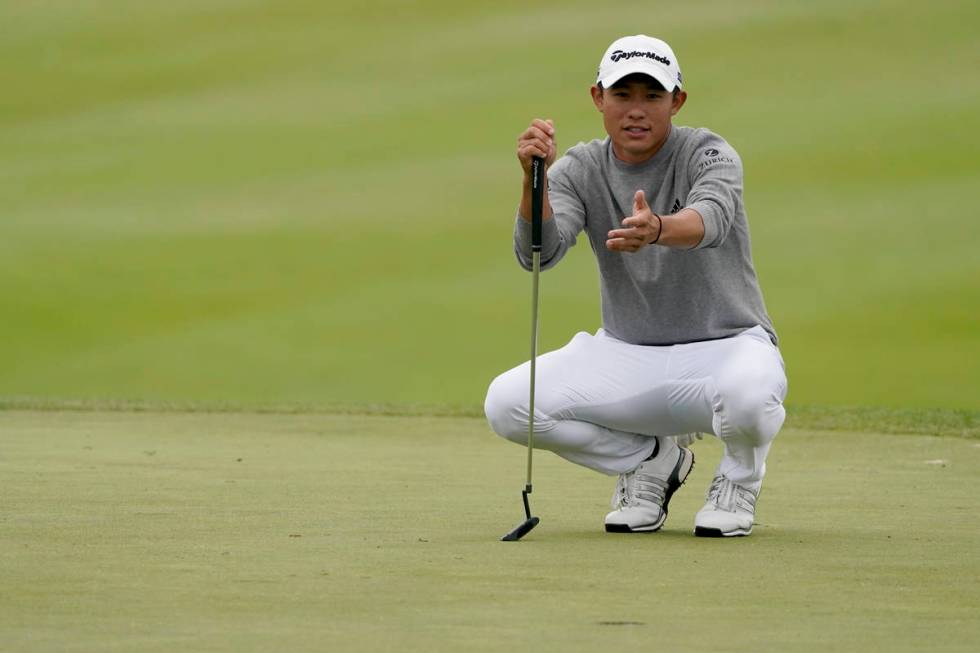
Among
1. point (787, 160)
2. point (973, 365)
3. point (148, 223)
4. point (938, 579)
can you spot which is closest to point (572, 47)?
point (787, 160)

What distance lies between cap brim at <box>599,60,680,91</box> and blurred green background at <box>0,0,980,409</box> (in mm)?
5875

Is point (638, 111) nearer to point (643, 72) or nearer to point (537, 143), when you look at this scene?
point (643, 72)

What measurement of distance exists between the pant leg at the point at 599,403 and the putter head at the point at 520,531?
1.59 ft

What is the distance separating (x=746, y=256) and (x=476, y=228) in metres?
9.41

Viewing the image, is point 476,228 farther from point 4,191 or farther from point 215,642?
point 215,642

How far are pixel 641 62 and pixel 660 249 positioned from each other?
0.49 m

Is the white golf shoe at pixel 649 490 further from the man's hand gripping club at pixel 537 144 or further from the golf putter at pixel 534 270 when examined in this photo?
the man's hand gripping club at pixel 537 144

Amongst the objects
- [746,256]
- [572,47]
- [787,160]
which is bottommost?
[746,256]

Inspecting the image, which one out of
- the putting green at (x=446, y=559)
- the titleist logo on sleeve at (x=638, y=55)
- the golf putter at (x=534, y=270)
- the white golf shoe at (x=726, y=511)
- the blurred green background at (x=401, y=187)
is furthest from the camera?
the blurred green background at (x=401, y=187)

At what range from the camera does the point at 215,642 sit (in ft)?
8.59

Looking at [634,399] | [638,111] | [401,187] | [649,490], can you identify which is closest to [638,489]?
[649,490]

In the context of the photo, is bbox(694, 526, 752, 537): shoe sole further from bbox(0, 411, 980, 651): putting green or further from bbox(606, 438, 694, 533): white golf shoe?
bbox(606, 438, 694, 533): white golf shoe

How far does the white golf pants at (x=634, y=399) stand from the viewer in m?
4.36

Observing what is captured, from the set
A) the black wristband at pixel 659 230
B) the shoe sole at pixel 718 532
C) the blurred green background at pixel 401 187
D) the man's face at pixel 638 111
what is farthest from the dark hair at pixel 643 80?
the blurred green background at pixel 401 187
